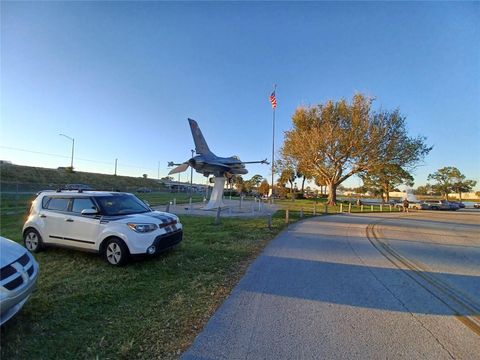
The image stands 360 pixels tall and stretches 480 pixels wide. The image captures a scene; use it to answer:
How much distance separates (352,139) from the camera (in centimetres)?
3900

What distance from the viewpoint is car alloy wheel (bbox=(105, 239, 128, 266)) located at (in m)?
6.21

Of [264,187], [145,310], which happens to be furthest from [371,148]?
[264,187]

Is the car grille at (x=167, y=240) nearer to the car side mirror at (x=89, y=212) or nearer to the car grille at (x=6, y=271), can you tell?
the car side mirror at (x=89, y=212)

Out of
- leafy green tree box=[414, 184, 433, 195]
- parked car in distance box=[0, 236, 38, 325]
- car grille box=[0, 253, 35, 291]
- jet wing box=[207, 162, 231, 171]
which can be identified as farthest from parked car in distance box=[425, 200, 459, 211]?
leafy green tree box=[414, 184, 433, 195]

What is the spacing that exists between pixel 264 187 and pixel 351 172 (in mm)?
44635

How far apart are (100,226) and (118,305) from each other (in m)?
2.70

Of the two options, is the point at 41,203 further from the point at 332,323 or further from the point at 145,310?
the point at 332,323

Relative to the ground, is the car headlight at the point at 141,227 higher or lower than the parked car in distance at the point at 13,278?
higher

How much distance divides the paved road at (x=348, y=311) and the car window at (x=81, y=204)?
4121 mm

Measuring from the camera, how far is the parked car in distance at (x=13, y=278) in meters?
3.21

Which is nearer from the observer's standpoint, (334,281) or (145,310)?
(145,310)

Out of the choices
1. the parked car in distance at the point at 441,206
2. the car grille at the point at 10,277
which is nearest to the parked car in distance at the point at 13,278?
the car grille at the point at 10,277

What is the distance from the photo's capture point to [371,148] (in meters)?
38.5

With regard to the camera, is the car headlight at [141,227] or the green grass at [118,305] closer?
the green grass at [118,305]
